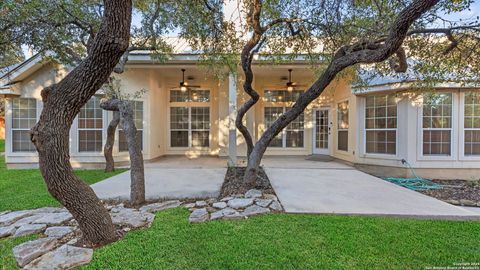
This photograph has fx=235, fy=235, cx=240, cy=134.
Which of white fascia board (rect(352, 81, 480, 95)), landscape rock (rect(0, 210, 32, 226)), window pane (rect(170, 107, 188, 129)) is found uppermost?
white fascia board (rect(352, 81, 480, 95))

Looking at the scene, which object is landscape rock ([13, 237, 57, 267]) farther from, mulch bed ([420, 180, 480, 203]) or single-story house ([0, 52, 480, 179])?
mulch bed ([420, 180, 480, 203])

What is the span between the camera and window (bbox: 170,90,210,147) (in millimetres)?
11195

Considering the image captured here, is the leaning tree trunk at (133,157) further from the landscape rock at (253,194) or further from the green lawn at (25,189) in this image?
the landscape rock at (253,194)

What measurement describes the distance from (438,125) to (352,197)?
15.6 ft

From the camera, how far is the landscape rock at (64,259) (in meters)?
2.52

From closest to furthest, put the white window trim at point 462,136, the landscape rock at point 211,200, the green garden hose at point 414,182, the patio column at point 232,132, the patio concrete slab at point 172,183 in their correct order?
1. the landscape rock at point 211,200
2. the patio concrete slab at point 172,183
3. the green garden hose at point 414,182
4. the white window trim at point 462,136
5. the patio column at point 232,132

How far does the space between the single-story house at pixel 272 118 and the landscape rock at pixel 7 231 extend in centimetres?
543

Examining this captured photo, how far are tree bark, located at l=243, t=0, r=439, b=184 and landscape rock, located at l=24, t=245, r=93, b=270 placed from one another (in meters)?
3.28

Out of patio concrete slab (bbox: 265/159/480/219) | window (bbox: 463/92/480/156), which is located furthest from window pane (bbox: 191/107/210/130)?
window (bbox: 463/92/480/156)

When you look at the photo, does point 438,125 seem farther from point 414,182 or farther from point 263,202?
point 263,202

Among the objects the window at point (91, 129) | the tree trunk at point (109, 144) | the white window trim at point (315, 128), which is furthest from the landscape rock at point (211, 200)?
the white window trim at point (315, 128)

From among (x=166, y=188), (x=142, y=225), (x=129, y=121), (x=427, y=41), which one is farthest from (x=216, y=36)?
(x=427, y=41)

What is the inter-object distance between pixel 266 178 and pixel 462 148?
240 inches

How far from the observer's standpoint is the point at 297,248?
287cm
